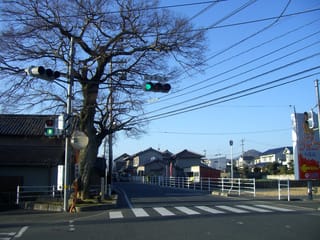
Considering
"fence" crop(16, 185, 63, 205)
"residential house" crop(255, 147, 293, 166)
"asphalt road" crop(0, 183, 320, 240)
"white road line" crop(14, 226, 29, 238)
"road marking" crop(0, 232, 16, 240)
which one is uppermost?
"residential house" crop(255, 147, 293, 166)

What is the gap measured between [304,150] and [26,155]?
2007 centimetres

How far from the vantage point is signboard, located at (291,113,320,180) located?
27.4 m

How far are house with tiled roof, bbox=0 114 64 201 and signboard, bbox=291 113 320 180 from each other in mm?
16526

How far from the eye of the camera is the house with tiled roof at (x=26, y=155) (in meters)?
30.1

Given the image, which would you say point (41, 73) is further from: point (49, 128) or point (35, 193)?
point (35, 193)

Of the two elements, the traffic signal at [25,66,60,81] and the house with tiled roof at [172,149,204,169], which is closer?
the traffic signal at [25,66,60,81]

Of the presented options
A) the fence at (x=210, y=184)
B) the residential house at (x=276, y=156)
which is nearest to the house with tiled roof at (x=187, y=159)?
the residential house at (x=276, y=156)

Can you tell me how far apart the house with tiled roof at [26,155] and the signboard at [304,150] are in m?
16.5

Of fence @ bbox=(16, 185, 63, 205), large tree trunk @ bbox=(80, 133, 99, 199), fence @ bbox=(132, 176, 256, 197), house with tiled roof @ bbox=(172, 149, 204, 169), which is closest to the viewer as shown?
large tree trunk @ bbox=(80, 133, 99, 199)

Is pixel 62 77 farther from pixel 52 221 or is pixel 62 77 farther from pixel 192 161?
pixel 192 161

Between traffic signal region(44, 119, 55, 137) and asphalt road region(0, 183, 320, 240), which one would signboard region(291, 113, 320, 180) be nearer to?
asphalt road region(0, 183, 320, 240)

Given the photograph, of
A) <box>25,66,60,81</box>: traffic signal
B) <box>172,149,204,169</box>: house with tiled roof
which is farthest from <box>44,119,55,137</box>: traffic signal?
<box>172,149,204,169</box>: house with tiled roof

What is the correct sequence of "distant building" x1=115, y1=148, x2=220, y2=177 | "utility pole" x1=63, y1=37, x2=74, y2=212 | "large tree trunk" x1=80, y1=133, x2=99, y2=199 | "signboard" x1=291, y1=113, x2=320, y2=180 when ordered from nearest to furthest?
"utility pole" x1=63, y1=37, x2=74, y2=212, "large tree trunk" x1=80, y1=133, x2=99, y2=199, "signboard" x1=291, y1=113, x2=320, y2=180, "distant building" x1=115, y1=148, x2=220, y2=177

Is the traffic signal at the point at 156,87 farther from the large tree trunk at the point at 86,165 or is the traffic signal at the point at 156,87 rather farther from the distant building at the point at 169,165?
the distant building at the point at 169,165
